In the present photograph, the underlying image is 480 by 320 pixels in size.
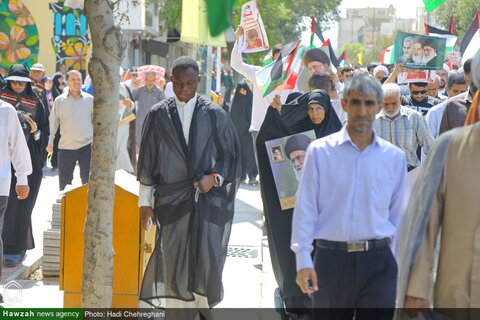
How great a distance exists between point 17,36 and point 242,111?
47.4ft

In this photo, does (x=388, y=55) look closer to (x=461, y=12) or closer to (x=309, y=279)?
(x=461, y=12)

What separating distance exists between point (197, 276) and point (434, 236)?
3073mm

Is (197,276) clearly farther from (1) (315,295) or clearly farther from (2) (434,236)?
(2) (434,236)

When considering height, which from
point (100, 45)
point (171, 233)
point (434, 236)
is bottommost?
point (171, 233)

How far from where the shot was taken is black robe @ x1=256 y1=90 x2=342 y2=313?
Result: 7422 mm

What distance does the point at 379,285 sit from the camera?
462 centimetres

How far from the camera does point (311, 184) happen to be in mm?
4719

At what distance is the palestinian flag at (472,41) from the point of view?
11959 millimetres

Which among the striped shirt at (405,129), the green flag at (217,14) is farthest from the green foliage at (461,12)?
the green flag at (217,14)

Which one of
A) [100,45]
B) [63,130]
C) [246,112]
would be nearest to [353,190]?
[100,45]

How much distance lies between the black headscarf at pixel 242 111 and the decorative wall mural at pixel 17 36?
1208cm

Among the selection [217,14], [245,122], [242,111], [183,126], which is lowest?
[245,122]

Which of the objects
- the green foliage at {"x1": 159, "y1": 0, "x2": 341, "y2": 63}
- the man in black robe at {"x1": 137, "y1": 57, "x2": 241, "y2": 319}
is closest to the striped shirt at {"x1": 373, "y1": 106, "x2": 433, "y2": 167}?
the man in black robe at {"x1": 137, "y1": 57, "x2": 241, "y2": 319}

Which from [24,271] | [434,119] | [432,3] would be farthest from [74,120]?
[432,3]
